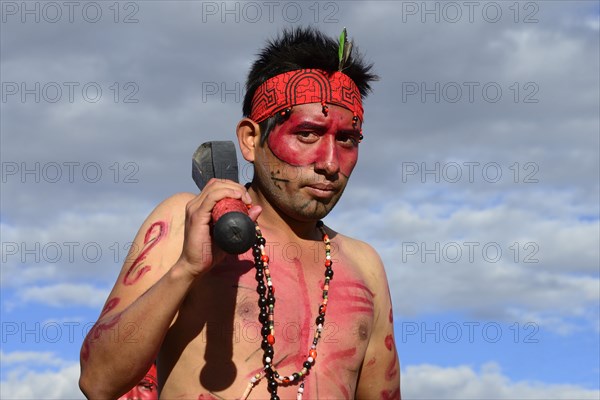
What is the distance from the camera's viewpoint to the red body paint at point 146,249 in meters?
5.43

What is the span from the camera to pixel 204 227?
4.86m

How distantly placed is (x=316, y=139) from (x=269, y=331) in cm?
106

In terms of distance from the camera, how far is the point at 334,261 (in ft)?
20.2

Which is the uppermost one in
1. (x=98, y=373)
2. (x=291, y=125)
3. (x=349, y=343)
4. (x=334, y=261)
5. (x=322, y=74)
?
(x=322, y=74)

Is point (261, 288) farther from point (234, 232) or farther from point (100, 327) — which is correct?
point (234, 232)

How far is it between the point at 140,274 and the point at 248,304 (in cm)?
56

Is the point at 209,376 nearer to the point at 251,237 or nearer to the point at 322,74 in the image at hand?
the point at 251,237

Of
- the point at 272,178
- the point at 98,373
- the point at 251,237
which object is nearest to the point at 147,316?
the point at 98,373

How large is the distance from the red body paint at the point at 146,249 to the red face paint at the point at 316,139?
0.74 m

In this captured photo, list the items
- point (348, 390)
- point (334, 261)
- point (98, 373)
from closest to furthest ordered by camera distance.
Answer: point (98, 373) → point (348, 390) → point (334, 261)

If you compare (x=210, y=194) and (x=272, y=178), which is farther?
(x=272, y=178)

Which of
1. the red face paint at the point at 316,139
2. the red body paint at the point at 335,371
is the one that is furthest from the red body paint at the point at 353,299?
the red face paint at the point at 316,139

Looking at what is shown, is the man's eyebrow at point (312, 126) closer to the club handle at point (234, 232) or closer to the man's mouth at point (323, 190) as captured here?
the man's mouth at point (323, 190)

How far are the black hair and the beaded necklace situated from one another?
2.38 feet
